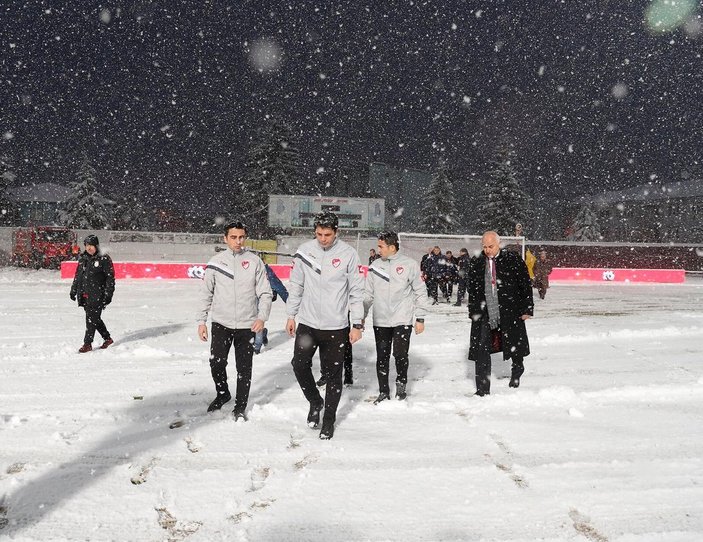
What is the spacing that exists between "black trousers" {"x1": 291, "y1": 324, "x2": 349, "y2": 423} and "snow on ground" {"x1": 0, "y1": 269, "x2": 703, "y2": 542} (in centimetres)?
35

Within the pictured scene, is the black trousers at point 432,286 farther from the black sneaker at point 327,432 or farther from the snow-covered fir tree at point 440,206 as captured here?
the snow-covered fir tree at point 440,206

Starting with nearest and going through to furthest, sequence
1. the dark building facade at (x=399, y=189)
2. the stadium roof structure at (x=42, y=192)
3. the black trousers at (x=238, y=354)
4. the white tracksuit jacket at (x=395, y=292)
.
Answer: the black trousers at (x=238, y=354) < the white tracksuit jacket at (x=395, y=292) < the stadium roof structure at (x=42, y=192) < the dark building facade at (x=399, y=189)

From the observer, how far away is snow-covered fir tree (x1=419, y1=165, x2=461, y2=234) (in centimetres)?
5534

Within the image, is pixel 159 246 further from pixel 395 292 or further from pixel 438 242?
pixel 395 292

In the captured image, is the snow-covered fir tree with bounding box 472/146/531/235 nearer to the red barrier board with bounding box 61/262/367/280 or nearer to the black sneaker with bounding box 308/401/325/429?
the red barrier board with bounding box 61/262/367/280

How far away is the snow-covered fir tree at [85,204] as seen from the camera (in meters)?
50.6

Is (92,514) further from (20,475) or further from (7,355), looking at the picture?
(7,355)

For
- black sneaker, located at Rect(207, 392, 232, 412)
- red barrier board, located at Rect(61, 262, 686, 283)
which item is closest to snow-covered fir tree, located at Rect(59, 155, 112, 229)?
red barrier board, located at Rect(61, 262, 686, 283)

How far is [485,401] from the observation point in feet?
19.0

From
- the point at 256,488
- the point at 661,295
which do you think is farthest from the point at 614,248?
the point at 256,488

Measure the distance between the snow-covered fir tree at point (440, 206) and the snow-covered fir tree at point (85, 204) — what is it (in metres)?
32.6

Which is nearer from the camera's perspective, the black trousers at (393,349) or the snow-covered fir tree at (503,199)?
the black trousers at (393,349)

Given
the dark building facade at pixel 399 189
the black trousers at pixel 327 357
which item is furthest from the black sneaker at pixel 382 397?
the dark building facade at pixel 399 189

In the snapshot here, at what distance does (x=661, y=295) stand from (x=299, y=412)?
65.7 feet
